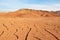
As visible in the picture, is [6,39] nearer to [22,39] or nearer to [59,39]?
[22,39]

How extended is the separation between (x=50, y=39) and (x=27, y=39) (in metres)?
1.28

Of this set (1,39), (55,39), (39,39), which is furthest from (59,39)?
(1,39)

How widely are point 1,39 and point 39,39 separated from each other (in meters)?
2.19

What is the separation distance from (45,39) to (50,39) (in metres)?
0.28

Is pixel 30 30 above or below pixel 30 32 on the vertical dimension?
below

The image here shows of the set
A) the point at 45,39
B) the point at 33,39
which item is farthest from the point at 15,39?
→ the point at 45,39

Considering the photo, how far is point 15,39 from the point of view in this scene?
11.0 m

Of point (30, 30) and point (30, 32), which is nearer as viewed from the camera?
point (30, 32)

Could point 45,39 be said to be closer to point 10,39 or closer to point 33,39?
point 33,39

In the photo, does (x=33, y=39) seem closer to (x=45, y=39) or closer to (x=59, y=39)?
(x=45, y=39)

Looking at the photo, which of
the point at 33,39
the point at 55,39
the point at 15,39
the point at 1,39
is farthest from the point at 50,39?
the point at 1,39

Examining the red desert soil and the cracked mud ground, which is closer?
the cracked mud ground

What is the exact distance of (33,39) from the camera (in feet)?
35.6

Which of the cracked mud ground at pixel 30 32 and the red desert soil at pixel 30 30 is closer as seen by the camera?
the cracked mud ground at pixel 30 32
